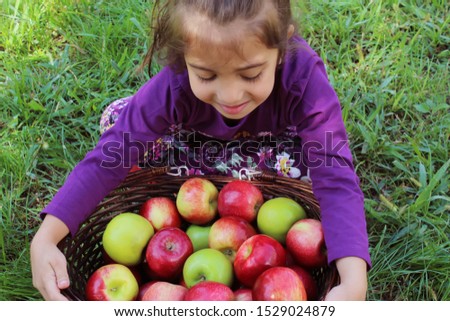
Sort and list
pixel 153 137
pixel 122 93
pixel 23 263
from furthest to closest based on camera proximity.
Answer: pixel 122 93 < pixel 23 263 < pixel 153 137

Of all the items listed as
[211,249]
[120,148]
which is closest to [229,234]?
[211,249]

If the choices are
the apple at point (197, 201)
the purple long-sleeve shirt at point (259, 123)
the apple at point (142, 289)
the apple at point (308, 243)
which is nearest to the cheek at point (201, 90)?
the purple long-sleeve shirt at point (259, 123)

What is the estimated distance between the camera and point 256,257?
1.43 meters

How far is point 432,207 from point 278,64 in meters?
0.75

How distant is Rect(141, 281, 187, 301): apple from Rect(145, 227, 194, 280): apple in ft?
0.18

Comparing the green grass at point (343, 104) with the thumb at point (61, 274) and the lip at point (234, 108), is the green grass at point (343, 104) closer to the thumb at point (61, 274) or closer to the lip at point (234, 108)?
the thumb at point (61, 274)

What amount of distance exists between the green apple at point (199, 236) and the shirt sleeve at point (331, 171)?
0.34m

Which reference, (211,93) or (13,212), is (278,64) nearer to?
(211,93)

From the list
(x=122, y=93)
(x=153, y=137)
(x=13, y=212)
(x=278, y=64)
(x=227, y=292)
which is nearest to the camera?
(x=227, y=292)

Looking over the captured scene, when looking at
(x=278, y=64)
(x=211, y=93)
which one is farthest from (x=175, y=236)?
(x=278, y=64)

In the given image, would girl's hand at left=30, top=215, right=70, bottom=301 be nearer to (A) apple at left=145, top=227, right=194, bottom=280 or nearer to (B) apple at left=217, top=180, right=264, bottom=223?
(A) apple at left=145, top=227, right=194, bottom=280

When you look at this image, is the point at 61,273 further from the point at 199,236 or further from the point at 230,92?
the point at 230,92

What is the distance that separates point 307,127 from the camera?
1.61 metres

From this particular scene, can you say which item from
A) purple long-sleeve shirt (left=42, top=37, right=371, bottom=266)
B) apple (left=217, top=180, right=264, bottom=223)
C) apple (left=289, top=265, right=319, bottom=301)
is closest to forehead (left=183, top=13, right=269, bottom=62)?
purple long-sleeve shirt (left=42, top=37, right=371, bottom=266)
